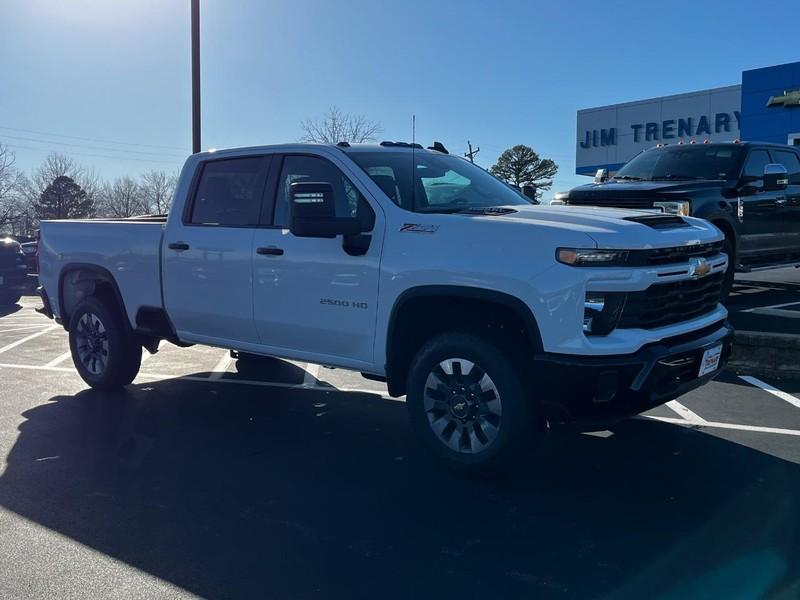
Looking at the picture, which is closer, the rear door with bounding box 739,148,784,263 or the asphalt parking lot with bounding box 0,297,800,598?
the asphalt parking lot with bounding box 0,297,800,598

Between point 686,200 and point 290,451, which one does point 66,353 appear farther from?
point 686,200

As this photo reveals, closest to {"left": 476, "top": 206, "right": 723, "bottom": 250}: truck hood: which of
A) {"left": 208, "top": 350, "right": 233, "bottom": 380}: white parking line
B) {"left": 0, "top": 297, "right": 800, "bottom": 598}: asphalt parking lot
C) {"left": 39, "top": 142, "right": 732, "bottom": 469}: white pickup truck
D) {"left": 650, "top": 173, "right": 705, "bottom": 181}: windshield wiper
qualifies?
→ {"left": 39, "top": 142, "right": 732, "bottom": 469}: white pickup truck

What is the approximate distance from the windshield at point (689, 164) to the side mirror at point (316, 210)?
584 cm

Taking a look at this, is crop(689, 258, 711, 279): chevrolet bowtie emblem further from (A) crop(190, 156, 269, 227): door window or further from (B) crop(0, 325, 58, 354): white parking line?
(B) crop(0, 325, 58, 354): white parking line

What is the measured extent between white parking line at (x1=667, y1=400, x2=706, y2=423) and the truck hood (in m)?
1.58

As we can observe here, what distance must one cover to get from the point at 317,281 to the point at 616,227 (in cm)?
198

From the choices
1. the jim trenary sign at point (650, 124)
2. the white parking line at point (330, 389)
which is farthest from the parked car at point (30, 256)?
the jim trenary sign at point (650, 124)

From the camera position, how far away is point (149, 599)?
3.07 m

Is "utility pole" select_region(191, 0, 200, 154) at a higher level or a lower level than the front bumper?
higher

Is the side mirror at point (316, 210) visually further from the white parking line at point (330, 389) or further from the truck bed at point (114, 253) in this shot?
the white parking line at point (330, 389)

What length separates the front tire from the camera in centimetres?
411

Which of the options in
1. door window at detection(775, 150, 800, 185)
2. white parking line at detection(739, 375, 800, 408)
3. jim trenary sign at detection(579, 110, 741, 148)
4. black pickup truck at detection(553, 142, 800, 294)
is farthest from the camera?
jim trenary sign at detection(579, 110, 741, 148)

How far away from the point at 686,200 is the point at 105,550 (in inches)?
265

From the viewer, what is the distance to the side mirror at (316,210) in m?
4.58
